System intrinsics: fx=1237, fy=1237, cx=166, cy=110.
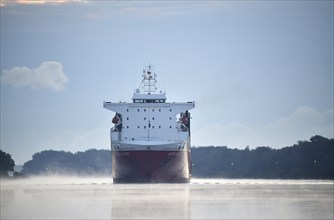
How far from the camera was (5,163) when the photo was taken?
150500mm

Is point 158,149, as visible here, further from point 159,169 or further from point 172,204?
point 172,204

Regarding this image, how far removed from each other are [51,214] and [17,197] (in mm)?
20537


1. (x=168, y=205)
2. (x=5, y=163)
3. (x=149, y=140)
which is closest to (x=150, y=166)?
(x=149, y=140)

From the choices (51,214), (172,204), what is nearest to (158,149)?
(172,204)

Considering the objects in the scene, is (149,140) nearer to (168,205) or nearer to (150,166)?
(150,166)

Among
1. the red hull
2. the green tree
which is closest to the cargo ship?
the red hull

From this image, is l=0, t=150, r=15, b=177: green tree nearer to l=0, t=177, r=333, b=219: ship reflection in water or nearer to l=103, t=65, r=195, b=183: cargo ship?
l=103, t=65, r=195, b=183: cargo ship

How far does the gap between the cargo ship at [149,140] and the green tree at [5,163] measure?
22.8 meters

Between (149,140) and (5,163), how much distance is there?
30.6 meters

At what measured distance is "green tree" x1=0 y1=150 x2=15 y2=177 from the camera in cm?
15000

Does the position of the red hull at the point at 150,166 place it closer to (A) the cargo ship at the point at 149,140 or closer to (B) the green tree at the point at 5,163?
(A) the cargo ship at the point at 149,140

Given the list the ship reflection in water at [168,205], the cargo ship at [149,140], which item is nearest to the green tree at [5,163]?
the cargo ship at [149,140]

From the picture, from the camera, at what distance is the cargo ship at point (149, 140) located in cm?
12388

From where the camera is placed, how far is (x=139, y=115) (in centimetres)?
12800
